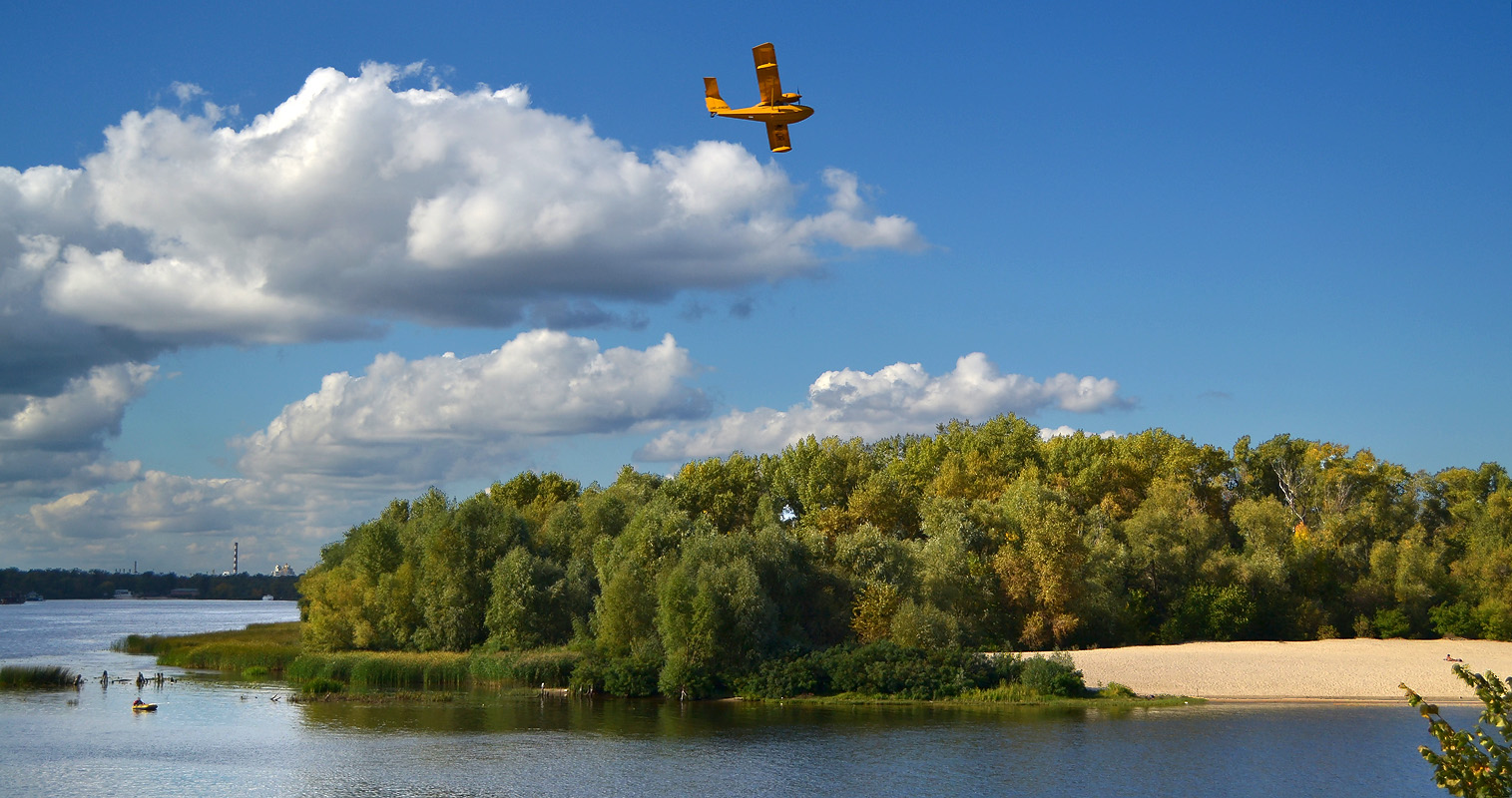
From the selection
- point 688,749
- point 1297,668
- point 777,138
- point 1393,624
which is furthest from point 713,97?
point 1393,624

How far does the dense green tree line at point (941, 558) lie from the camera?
208 ft

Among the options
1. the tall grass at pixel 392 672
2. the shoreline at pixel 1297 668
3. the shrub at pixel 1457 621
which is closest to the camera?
the shoreline at pixel 1297 668

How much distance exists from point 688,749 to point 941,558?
2969cm

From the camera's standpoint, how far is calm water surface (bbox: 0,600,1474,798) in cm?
3591

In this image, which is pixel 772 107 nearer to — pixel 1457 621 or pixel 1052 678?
pixel 1052 678

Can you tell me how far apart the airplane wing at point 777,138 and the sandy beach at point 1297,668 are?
35.7 m

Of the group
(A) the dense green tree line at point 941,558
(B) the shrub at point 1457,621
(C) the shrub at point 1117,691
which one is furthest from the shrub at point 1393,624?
(C) the shrub at point 1117,691

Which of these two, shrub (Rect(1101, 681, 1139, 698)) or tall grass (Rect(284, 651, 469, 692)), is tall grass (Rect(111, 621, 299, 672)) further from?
shrub (Rect(1101, 681, 1139, 698))

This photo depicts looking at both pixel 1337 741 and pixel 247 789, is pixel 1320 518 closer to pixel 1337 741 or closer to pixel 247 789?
pixel 1337 741

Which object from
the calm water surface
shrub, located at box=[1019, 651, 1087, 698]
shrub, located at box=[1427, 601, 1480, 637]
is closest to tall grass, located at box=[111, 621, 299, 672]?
the calm water surface

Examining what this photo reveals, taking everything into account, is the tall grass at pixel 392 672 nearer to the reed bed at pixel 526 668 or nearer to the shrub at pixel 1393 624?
the reed bed at pixel 526 668

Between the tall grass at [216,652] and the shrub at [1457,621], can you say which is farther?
the shrub at [1457,621]

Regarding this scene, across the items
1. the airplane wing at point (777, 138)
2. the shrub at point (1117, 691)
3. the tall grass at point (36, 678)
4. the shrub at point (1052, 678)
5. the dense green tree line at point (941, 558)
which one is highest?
the airplane wing at point (777, 138)

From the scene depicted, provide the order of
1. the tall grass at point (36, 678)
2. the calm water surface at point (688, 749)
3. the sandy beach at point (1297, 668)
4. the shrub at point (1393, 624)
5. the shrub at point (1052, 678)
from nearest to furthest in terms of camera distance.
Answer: the calm water surface at point (688, 749) < the shrub at point (1052, 678) < the sandy beach at point (1297, 668) < the tall grass at point (36, 678) < the shrub at point (1393, 624)
